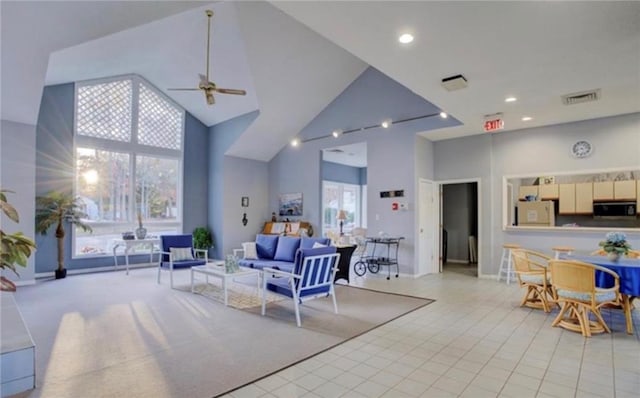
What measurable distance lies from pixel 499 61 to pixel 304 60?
413 cm

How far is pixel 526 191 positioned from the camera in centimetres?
729

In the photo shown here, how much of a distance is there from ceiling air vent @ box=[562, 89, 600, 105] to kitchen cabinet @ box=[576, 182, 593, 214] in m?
2.65

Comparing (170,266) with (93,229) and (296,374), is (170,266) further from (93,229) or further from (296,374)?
(296,374)

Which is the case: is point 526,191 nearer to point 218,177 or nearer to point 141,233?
point 218,177

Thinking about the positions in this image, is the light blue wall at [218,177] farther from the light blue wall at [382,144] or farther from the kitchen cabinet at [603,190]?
the kitchen cabinet at [603,190]

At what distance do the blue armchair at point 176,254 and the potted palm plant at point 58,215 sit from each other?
81.3 inches

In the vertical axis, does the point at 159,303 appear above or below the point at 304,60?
below

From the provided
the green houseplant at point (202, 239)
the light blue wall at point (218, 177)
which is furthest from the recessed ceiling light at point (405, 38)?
the green houseplant at point (202, 239)

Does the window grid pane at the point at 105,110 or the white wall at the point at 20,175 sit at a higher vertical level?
the window grid pane at the point at 105,110

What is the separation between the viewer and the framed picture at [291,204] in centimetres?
922

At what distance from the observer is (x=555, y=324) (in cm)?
394

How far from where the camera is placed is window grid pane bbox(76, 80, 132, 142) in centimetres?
741

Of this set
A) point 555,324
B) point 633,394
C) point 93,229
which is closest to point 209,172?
point 93,229

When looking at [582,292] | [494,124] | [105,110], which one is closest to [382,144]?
[494,124]
